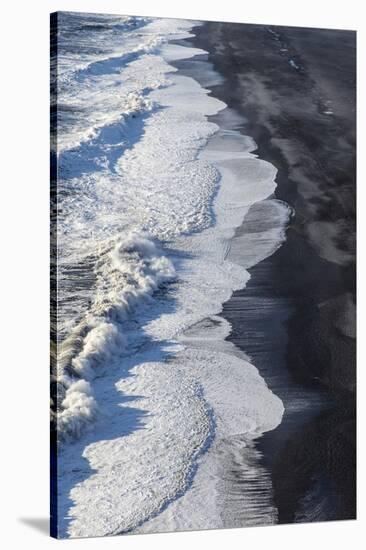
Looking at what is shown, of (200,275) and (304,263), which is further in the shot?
(304,263)

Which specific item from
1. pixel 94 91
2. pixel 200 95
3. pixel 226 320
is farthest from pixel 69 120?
pixel 226 320

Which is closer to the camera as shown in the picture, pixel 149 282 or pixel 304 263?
pixel 149 282

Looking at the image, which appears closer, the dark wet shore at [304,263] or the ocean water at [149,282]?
the ocean water at [149,282]

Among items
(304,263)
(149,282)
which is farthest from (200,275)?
(304,263)

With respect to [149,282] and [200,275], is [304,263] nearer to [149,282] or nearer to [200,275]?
[200,275]

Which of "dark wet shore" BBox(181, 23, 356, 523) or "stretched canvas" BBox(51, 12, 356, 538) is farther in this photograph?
"dark wet shore" BBox(181, 23, 356, 523)
